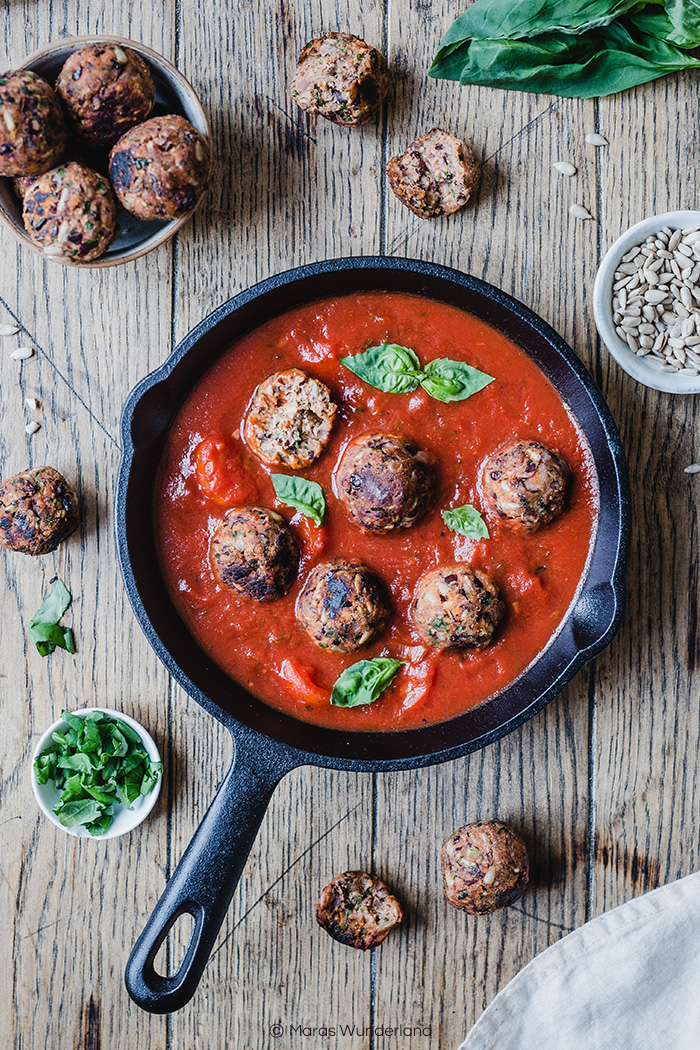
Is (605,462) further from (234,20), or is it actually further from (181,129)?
(234,20)

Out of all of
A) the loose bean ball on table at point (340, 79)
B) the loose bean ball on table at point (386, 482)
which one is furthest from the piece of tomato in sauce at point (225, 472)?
the loose bean ball on table at point (340, 79)

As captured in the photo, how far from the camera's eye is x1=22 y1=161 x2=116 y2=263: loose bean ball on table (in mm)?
2836

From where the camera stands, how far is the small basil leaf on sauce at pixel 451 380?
114 inches

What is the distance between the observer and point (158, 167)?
2.82m

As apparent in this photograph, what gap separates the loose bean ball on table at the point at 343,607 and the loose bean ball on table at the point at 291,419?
15.1 inches

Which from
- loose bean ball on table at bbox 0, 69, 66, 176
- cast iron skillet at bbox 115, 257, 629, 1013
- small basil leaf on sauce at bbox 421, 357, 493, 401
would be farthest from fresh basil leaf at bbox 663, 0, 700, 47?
loose bean ball on table at bbox 0, 69, 66, 176

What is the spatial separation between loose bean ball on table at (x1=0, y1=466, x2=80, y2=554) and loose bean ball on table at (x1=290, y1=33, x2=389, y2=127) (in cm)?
161

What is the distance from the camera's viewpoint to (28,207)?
2.88 metres

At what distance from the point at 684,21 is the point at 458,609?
7.13 ft

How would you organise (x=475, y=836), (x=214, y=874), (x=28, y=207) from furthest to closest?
1. (x=475, y=836)
2. (x=28, y=207)
3. (x=214, y=874)

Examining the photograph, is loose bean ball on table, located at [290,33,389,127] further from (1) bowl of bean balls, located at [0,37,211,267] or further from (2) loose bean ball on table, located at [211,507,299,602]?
(2) loose bean ball on table, located at [211,507,299,602]

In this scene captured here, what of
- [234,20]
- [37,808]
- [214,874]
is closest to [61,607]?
[37,808]

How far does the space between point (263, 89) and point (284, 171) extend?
12.1 inches

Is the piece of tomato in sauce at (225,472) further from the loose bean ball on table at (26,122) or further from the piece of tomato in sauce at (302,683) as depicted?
the loose bean ball on table at (26,122)
